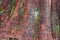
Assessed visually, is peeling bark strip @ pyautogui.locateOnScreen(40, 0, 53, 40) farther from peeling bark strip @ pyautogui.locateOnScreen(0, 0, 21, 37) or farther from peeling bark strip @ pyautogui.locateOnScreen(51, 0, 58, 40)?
peeling bark strip @ pyautogui.locateOnScreen(0, 0, 21, 37)

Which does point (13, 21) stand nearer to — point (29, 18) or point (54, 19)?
point (29, 18)

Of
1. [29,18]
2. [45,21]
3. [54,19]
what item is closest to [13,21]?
[29,18]

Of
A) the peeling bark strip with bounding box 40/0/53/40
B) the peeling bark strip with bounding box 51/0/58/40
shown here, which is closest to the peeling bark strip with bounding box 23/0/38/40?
the peeling bark strip with bounding box 40/0/53/40

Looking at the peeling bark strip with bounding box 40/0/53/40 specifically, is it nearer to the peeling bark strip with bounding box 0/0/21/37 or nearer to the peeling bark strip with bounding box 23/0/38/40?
the peeling bark strip with bounding box 23/0/38/40

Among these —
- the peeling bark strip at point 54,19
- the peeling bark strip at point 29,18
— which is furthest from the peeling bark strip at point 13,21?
the peeling bark strip at point 54,19

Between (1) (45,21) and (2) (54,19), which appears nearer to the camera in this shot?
(1) (45,21)

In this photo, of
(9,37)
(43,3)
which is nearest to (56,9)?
(43,3)

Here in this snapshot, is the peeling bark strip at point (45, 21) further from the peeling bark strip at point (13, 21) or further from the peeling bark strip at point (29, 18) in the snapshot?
the peeling bark strip at point (13, 21)

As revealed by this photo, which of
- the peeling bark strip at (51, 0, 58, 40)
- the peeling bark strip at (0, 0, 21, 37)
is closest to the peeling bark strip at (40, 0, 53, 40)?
the peeling bark strip at (51, 0, 58, 40)
